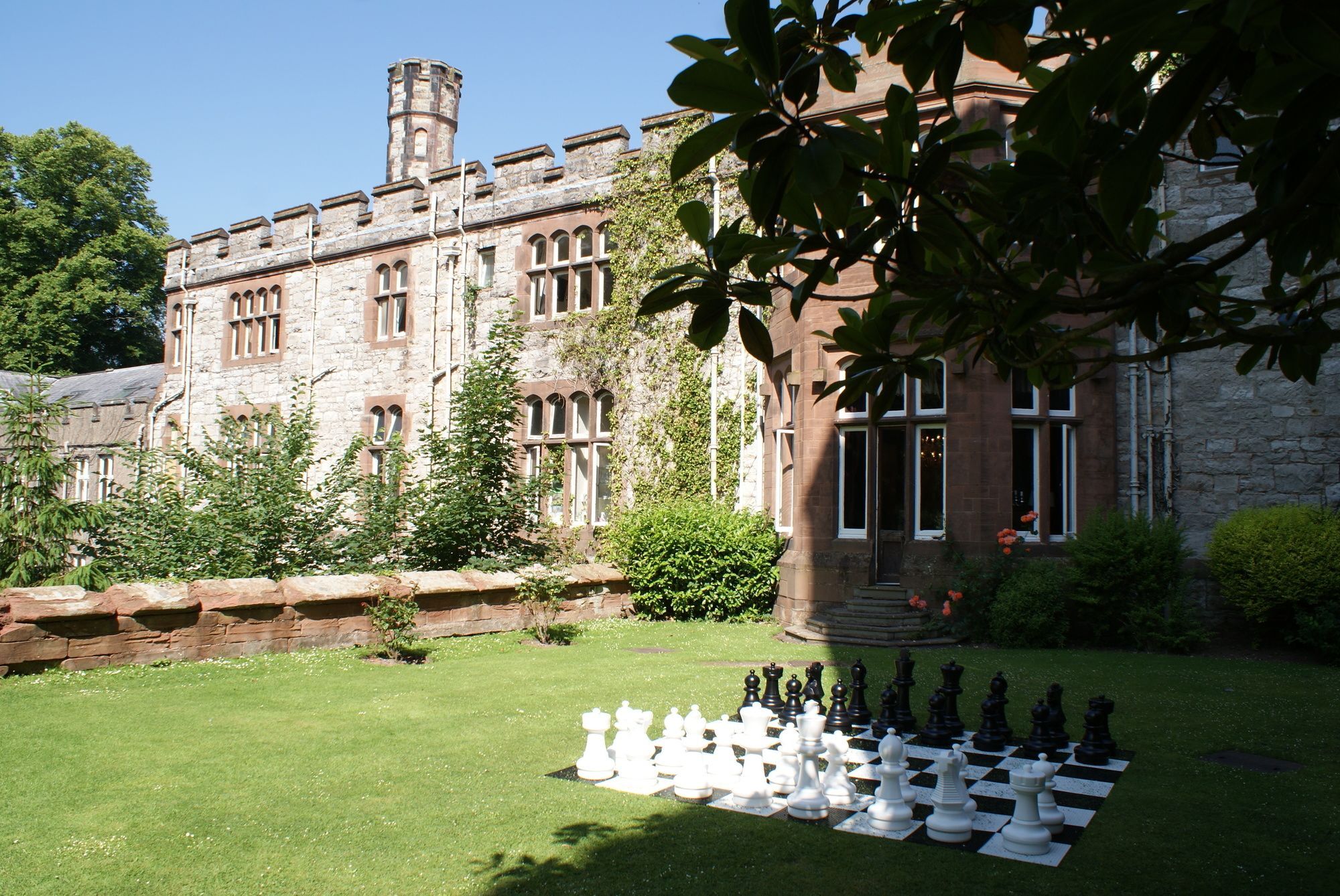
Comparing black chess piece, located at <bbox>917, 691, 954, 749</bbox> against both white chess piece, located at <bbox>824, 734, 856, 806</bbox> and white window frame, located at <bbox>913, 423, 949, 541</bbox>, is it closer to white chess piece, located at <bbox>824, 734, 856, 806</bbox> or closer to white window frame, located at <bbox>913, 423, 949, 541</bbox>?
white chess piece, located at <bbox>824, 734, 856, 806</bbox>

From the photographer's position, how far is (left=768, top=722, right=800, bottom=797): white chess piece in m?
5.40

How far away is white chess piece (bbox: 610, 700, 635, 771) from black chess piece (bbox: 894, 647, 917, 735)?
6.67 feet

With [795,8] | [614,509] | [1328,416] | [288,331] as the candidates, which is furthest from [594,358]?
[795,8]

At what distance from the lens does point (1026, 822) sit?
458 cm

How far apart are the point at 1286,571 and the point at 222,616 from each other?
1137cm

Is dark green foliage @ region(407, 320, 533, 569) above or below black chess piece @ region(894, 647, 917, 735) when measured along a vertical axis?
above

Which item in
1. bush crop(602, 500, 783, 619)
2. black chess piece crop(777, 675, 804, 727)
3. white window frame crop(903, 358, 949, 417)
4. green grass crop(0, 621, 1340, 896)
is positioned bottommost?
green grass crop(0, 621, 1340, 896)

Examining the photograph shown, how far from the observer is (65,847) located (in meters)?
4.44

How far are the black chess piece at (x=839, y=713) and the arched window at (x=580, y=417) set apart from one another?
40.6ft

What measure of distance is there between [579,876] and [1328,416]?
477 inches

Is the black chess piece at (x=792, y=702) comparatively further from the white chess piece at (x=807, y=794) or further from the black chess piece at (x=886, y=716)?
the white chess piece at (x=807, y=794)

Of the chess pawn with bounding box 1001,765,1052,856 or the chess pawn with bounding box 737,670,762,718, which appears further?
the chess pawn with bounding box 737,670,762,718

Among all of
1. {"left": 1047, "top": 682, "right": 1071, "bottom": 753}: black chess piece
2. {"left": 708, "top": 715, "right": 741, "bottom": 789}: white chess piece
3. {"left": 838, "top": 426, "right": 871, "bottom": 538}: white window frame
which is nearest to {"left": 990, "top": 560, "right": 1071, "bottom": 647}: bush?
{"left": 838, "top": 426, "right": 871, "bottom": 538}: white window frame

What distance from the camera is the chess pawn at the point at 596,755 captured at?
5668 millimetres
